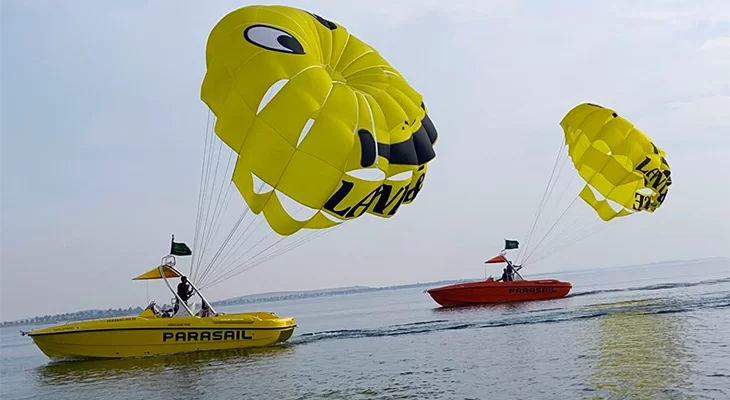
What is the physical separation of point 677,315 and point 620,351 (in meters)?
7.91

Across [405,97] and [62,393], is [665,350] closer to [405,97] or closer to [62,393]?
[405,97]

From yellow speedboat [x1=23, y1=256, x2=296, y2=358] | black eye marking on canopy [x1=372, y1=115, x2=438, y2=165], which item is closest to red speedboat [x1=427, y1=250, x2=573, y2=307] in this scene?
yellow speedboat [x1=23, y1=256, x2=296, y2=358]

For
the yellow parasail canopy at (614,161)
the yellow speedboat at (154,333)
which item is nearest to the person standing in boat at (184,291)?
the yellow speedboat at (154,333)

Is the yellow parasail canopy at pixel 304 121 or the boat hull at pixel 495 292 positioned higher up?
the yellow parasail canopy at pixel 304 121

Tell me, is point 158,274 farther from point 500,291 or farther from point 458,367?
point 500,291

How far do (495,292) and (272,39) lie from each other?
70.2 ft

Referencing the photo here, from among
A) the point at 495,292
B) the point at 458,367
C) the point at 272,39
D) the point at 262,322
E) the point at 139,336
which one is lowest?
the point at 458,367

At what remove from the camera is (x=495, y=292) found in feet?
101

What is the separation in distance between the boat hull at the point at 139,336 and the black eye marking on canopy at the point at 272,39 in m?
8.67

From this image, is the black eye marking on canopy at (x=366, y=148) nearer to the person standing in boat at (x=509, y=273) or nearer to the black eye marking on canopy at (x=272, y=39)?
the black eye marking on canopy at (x=272, y=39)

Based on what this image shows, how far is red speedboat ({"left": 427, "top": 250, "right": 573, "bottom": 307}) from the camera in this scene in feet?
101

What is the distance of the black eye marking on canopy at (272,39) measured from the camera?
467 inches

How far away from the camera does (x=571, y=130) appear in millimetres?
23734

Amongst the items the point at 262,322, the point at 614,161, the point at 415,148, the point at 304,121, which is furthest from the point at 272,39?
the point at 614,161
